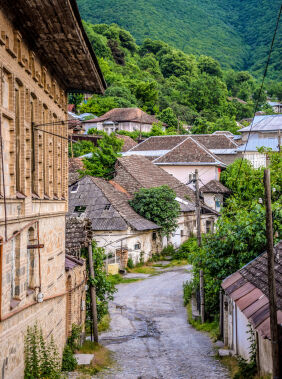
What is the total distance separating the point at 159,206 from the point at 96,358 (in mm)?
21522

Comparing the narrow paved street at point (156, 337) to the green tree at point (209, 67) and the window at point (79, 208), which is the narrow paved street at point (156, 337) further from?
the green tree at point (209, 67)

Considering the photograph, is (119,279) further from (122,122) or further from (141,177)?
(122,122)

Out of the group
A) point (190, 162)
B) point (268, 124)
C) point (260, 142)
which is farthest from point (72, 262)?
point (268, 124)

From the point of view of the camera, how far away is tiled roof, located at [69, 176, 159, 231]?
113ft

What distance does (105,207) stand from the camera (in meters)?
35.8

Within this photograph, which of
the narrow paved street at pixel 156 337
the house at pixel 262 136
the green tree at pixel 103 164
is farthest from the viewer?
the house at pixel 262 136

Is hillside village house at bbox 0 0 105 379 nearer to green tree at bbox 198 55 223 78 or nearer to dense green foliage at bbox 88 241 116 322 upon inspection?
dense green foliage at bbox 88 241 116 322

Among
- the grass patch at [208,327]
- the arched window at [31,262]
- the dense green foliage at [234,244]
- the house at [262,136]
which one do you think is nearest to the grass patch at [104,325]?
the grass patch at [208,327]

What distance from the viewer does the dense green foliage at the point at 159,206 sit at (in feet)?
123

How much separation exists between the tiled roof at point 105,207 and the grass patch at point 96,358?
15662 millimetres

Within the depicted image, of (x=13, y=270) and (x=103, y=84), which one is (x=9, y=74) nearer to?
(x=13, y=270)

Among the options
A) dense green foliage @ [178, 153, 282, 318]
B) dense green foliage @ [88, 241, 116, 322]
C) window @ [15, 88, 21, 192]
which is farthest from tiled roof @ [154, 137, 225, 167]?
window @ [15, 88, 21, 192]

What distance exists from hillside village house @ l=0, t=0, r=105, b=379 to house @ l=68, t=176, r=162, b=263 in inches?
719

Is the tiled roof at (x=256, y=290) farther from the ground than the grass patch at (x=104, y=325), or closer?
farther from the ground
